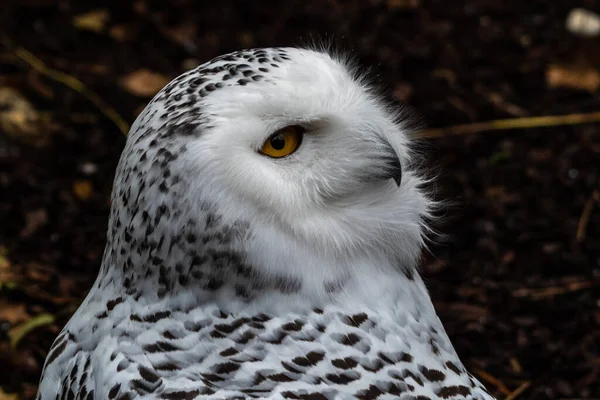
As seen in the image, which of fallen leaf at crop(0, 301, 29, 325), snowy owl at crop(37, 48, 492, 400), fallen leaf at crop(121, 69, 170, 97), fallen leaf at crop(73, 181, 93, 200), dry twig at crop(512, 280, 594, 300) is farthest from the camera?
fallen leaf at crop(121, 69, 170, 97)

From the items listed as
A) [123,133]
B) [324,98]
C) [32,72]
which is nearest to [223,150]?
[324,98]

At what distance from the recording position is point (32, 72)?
5.81 metres

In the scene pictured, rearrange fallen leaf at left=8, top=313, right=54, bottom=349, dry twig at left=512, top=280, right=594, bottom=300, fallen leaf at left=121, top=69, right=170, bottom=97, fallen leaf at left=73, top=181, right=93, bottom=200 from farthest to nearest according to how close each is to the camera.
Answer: fallen leaf at left=121, top=69, right=170, bottom=97 < fallen leaf at left=73, top=181, right=93, bottom=200 < dry twig at left=512, top=280, right=594, bottom=300 < fallen leaf at left=8, top=313, right=54, bottom=349

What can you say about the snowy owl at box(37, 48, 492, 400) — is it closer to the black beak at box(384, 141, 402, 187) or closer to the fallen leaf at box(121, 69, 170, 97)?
the black beak at box(384, 141, 402, 187)

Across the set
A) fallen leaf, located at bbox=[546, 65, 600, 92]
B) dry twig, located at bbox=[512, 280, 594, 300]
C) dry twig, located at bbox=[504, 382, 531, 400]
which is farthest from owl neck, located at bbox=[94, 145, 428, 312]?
fallen leaf, located at bbox=[546, 65, 600, 92]

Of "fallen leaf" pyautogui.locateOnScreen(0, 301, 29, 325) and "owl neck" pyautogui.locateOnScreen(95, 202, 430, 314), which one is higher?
"owl neck" pyautogui.locateOnScreen(95, 202, 430, 314)

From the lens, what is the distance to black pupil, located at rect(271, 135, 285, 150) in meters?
2.64

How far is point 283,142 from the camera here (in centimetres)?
266

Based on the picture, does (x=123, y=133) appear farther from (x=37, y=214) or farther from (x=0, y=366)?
(x=0, y=366)

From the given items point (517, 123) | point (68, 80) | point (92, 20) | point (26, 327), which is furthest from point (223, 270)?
point (92, 20)

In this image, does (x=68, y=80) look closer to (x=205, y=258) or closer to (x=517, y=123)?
(x=517, y=123)

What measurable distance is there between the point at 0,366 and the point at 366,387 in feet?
6.65

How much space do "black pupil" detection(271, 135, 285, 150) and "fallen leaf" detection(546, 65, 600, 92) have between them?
3492mm

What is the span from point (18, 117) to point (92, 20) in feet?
3.52
